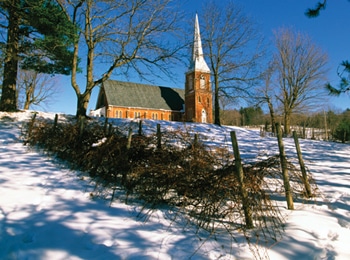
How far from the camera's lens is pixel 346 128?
21750mm

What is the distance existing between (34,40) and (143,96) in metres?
31.6

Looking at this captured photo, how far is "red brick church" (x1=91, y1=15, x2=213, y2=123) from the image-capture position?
3825cm

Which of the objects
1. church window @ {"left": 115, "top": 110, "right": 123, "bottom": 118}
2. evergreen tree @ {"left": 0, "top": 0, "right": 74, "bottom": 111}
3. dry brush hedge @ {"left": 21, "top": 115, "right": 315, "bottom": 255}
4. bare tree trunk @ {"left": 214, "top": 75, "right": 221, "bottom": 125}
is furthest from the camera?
church window @ {"left": 115, "top": 110, "right": 123, "bottom": 118}

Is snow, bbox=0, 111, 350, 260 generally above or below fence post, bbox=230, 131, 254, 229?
below

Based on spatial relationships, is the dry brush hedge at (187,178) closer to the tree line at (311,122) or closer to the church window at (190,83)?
the tree line at (311,122)

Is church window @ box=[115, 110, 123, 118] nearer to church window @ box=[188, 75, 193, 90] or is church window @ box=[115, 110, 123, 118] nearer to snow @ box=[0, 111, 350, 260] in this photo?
church window @ box=[188, 75, 193, 90]

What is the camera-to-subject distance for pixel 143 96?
1694 inches

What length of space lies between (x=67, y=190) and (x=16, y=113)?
9.80m

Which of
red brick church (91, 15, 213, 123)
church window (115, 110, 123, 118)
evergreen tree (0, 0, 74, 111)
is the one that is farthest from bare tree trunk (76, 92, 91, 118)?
church window (115, 110, 123, 118)

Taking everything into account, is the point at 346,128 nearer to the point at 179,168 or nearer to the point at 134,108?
the point at 179,168

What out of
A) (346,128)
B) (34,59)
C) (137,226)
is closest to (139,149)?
(137,226)

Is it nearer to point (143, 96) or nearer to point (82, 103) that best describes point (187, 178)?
point (82, 103)

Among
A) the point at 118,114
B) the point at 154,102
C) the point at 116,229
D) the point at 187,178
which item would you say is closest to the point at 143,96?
the point at 154,102

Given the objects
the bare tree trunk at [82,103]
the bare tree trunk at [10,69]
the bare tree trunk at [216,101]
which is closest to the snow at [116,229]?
the bare tree trunk at [82,103]
